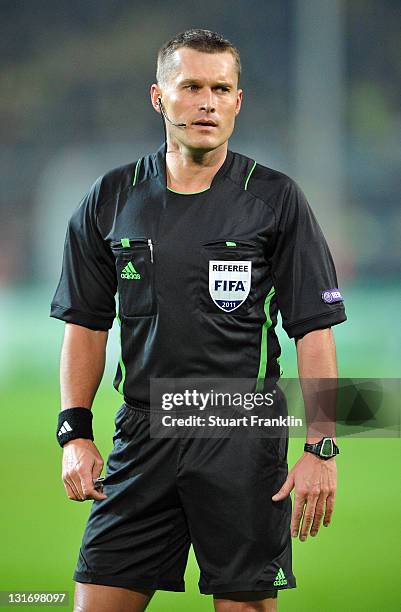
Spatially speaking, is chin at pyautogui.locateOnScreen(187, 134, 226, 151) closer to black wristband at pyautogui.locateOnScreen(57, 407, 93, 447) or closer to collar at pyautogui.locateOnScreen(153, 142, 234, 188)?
collar at pyautogui.locateOnScreen(153, 142, 234, 188)

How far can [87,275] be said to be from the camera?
7.93ft

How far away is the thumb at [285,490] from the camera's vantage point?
88.1 inches

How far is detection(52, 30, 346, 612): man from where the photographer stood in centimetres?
226

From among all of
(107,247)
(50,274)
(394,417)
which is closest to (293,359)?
(50,274)

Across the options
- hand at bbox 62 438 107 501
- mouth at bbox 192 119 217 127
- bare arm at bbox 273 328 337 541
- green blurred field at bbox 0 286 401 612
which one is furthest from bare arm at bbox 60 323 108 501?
green blurred field at bbox 0 286 401 612

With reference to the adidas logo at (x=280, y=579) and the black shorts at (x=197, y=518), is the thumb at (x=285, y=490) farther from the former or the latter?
the adidas logo at (x=280, y=579)

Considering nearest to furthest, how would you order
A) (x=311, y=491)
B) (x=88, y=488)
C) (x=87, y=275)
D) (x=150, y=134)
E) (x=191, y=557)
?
(x=311, y=491)
(x=88, y=488)
(x=87, y=275)
(x=191, y=557)
(x=150, y=134)

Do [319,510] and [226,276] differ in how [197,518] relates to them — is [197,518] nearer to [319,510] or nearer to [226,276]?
[319,510]

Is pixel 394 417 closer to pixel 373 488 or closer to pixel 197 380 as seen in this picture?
pixel 373 488

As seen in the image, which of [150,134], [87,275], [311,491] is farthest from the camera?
[150,134]

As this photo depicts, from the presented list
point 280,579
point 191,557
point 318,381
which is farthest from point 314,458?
point 191,557

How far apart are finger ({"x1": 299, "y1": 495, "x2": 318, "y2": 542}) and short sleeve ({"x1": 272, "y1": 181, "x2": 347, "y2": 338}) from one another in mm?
339

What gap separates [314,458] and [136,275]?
1.74 feet

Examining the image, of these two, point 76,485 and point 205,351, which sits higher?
point 205,351
